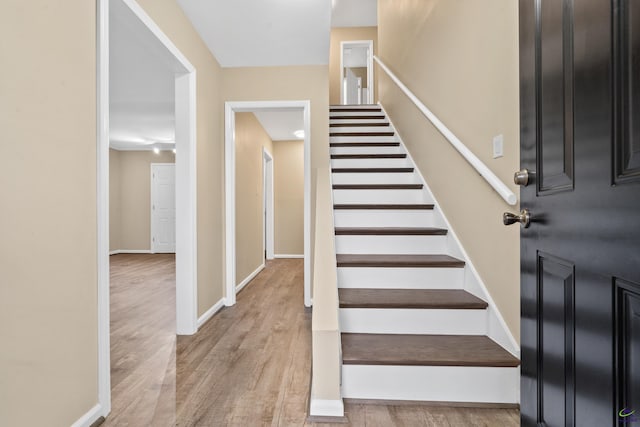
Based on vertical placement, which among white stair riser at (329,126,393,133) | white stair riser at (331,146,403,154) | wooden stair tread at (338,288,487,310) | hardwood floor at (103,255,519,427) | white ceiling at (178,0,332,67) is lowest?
hardwood floor at (103,255,519,427)

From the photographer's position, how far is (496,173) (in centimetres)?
171

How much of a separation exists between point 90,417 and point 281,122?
15.1 feet

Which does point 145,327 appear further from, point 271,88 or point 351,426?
point 271,88

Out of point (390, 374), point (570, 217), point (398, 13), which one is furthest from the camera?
point (398, 13)

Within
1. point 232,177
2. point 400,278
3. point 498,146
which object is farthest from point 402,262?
point 232,177

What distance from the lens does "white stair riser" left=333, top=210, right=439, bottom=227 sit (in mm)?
2594

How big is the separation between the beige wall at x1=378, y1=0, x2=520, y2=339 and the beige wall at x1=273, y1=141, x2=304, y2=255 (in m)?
4.00

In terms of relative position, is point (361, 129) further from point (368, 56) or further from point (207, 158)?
point (368, 56)

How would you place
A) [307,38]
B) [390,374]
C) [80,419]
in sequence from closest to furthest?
[80,419], [390,374], [307,38]

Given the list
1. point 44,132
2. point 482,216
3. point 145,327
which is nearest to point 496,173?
point 482,216

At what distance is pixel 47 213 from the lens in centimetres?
125

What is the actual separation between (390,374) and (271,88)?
114 inches

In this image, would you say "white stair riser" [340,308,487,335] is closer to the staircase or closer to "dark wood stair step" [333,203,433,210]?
the staircase

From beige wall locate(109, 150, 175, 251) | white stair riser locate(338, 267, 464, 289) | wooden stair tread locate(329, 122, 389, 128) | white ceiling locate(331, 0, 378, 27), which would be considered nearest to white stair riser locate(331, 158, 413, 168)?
wooden stair tread locate(329, 122, 389, 128)
